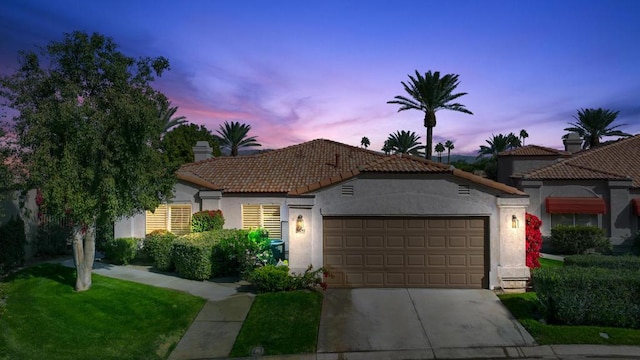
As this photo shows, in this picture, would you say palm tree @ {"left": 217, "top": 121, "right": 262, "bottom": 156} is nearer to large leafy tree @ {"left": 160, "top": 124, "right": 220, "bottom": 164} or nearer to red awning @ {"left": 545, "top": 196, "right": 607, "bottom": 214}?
large leafy tree @ {"left": 160, "top": 124, "right": 220, "bottom": 164}

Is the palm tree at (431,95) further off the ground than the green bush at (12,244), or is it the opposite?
the palm tree at (431,95)

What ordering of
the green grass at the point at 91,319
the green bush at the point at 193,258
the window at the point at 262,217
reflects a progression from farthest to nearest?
the window at the point at 262,217 → the green bush at the point at 193,258 → the green grass at the point at 91,319

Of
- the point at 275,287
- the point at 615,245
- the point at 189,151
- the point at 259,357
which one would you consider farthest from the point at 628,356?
the point at 189,151

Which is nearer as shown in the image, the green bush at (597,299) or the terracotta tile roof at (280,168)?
the green bush at (597,299)

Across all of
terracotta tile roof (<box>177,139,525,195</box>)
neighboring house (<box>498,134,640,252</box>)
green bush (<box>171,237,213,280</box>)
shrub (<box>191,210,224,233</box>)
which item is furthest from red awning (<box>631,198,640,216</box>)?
green bush (<box>171,237,213,280</box>)

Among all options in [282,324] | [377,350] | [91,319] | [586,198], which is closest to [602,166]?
[586,198]

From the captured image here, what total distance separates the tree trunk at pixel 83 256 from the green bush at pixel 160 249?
298 cm

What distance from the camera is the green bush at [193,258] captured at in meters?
13.6

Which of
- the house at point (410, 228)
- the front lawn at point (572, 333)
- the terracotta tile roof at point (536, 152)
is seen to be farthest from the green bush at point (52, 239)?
the terracotta tile roof at point (536, 152)

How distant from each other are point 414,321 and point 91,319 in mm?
8390

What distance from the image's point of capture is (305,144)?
25312 mm

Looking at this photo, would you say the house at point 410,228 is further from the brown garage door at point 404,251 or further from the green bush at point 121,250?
the green bush at point 121,250

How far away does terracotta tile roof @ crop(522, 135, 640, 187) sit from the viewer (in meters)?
21.4

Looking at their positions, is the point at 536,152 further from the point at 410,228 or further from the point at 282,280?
the point at 282,280
